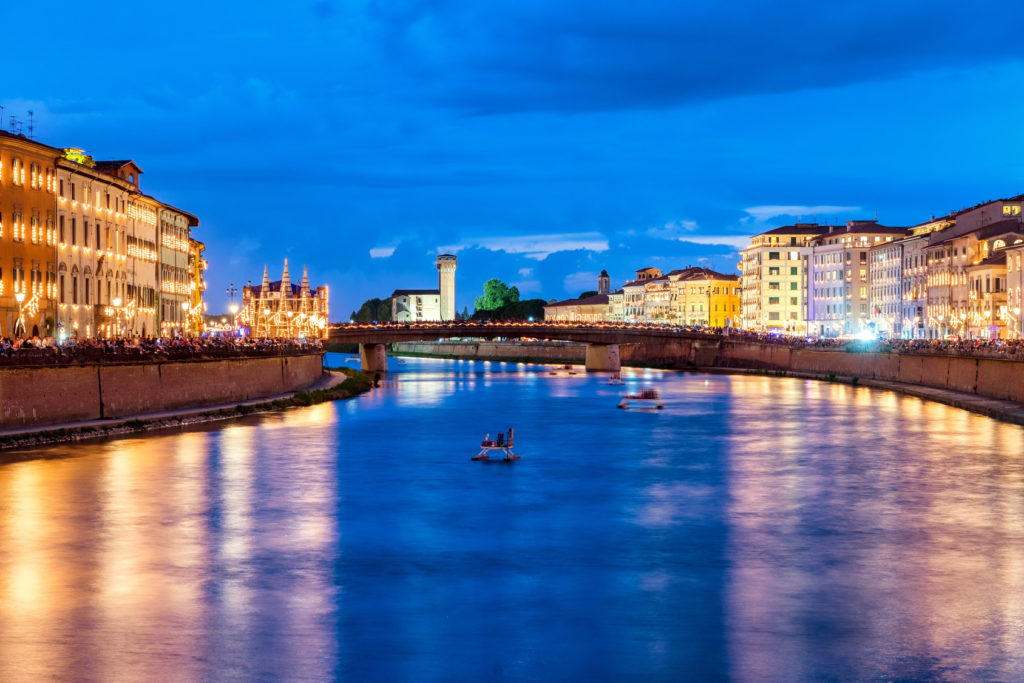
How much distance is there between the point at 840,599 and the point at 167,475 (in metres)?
23.9

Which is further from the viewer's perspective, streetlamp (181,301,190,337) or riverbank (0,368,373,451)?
streetlamp (181,301,190,337)

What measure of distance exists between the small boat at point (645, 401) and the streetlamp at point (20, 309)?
103 ft

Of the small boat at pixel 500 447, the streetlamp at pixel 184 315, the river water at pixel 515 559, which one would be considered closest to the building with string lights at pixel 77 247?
the streetlamp at pixel 184 315

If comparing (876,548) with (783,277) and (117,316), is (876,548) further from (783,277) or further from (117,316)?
(783,277)

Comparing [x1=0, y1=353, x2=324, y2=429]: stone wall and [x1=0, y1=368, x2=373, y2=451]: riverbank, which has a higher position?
[x1=0, y1=353, x2=324, y2=429]: stone wall

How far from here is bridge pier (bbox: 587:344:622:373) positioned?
131 metres

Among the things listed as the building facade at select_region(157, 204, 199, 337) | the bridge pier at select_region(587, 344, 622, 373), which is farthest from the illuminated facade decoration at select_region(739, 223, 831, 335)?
the building facade at select_region(157, 204, 199, 337)

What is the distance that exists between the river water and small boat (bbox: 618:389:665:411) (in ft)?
66.1

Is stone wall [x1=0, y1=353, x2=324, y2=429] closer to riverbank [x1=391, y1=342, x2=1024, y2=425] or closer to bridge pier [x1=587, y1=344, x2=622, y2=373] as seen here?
riverbank [x1=391, y1=342, x2=1024, y2=425]

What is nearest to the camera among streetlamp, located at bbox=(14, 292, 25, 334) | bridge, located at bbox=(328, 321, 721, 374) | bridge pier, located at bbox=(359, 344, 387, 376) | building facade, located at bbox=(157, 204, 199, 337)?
streetlamp, located at bbox=(14, 292, 25, 334)

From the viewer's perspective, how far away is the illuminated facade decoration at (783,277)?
184125 millimetres

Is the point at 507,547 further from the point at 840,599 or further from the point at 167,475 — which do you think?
the point at 167,475

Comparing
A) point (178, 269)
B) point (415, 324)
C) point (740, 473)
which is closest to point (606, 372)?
point (415, 324)

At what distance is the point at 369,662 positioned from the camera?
19.1 metres
